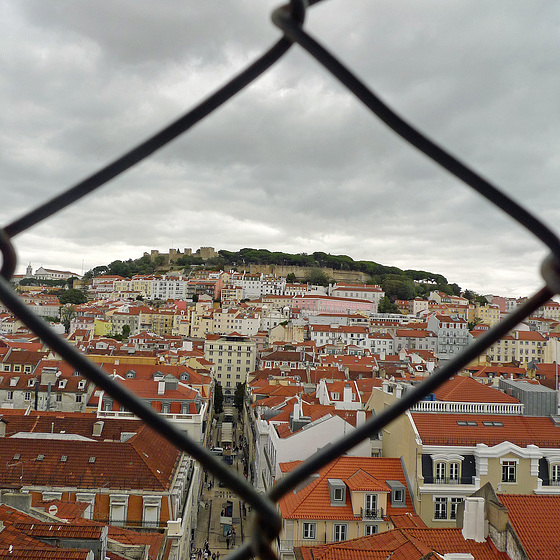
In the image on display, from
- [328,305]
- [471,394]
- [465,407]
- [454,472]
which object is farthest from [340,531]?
[328,305]

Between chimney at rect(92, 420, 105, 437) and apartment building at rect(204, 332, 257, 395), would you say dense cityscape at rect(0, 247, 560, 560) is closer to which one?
chimney at rect(92, 420, 105, 437)

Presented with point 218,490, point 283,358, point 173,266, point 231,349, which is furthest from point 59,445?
point 173,266

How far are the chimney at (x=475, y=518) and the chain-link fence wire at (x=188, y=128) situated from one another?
9.87 metres

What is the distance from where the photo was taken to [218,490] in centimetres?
2384

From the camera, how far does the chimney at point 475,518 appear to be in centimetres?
953

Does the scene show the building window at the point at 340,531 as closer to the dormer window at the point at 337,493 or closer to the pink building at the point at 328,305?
the dormer window at the point at 337,493

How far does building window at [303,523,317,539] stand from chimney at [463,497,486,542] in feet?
13.4

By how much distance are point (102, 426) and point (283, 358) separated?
26.5m

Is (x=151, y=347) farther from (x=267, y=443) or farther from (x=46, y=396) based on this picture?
(x=267, y=443)

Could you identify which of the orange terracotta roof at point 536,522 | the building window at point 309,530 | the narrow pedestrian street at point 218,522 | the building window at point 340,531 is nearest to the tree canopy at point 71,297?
the narrow pedestrian street at point 218,522

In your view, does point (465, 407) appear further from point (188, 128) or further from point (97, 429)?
point (188, 128)

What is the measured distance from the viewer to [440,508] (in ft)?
43.2

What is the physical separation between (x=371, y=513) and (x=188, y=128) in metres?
13.5

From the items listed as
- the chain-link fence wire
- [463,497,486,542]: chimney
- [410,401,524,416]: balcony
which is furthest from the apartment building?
the chain-link fence wire
